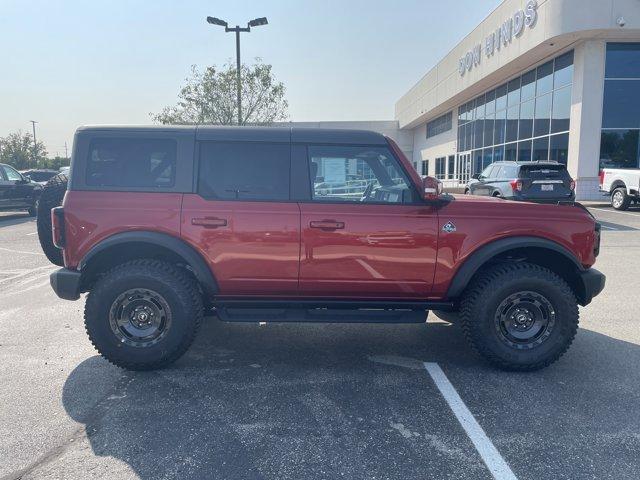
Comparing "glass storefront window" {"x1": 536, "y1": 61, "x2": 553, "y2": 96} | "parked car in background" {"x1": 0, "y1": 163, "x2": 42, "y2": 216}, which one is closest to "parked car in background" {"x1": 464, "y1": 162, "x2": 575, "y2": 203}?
"glass storefront window" {"x1": 536, "y1": 61, "x2": 553, "y2": 96}

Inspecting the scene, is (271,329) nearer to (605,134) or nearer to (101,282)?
(101,282)

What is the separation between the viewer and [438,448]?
9.56 ft

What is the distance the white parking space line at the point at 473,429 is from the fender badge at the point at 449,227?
1187mm

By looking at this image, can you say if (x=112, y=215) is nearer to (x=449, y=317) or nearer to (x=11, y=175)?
(x=449, y=317)

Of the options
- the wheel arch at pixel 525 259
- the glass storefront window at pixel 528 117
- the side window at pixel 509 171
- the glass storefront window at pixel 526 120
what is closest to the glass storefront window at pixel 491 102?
the glass storefront window at pixel 528 117

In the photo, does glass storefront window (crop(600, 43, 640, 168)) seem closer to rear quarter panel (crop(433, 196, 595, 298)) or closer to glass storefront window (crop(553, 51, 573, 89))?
glass storefront window (crop(553, 51, 573, 89))

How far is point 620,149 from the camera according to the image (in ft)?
61.5

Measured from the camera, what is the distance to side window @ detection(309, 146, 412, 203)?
400 centimetres

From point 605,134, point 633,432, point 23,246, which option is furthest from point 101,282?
point 605,134

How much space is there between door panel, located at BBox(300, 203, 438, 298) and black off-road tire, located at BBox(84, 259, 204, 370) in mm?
979

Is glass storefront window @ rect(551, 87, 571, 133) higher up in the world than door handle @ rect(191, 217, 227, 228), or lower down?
higher up

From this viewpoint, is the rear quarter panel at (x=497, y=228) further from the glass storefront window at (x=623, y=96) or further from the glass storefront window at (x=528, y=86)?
the glass storefront window at (x=528, y=86)

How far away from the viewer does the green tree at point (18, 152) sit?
45.3 metres

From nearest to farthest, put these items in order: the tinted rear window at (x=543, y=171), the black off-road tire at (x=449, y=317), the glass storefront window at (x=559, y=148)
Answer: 1. the black off-road tire at (x=449, y=317)
2. the tinted rear window at (x=543, y=171)
3. the glass storefront window at (x=559, y=148)
